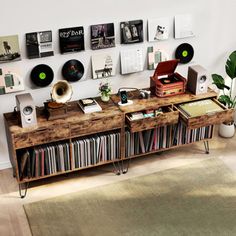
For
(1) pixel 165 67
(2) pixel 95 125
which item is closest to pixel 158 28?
(1) pixel 165 67

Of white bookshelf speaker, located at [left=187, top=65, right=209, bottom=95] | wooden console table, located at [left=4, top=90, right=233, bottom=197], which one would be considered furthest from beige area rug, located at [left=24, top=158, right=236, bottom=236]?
white bookshelf speaker, located at [left=187, top=65, right=209, bottom=95]

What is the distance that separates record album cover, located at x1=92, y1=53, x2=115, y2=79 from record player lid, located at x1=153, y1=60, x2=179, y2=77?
0.41 metres

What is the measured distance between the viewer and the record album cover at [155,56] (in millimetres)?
4402

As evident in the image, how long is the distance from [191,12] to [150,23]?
17.0 inches

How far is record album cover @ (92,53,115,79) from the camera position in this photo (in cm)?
423

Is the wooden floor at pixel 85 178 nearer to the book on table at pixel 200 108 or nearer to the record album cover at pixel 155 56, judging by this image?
the book on table at pixel 200 108

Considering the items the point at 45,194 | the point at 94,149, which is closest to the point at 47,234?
the point at 45,194

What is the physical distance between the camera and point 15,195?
4.04m

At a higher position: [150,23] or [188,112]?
[150,23]

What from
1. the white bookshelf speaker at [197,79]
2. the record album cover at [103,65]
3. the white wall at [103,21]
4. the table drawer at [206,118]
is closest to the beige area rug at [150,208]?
the table drawer at [206,118]

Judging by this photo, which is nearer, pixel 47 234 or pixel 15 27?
pixel 47 234

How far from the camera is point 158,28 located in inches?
170

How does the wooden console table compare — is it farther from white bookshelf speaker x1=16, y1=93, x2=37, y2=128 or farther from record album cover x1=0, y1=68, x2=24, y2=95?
record album cover x1=0, y1=68, x2=24, y2=95

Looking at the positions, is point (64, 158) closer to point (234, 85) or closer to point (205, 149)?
point (205, 149)
